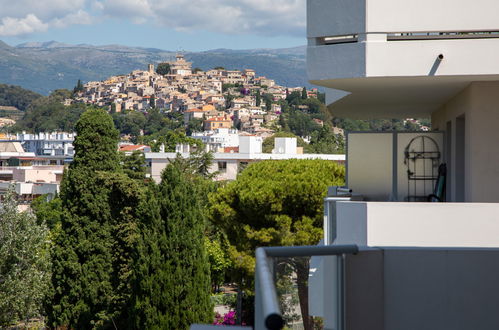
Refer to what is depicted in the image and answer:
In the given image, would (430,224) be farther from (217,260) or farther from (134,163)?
(134,163)

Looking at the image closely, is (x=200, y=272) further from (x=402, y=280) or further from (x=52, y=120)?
Result: (x=52, y=120)

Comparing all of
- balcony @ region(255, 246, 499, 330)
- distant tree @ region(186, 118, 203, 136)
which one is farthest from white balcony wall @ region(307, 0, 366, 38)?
distant tree @ region(186, 118, 203, 136)

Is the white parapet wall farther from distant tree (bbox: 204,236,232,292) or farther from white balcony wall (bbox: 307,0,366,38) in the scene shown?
distant tree (bbox: 204,236,232,292)

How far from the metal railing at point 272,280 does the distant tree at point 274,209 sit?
19566 millimetres

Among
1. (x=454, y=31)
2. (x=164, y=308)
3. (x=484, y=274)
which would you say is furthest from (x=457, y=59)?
(x=164, y=308)

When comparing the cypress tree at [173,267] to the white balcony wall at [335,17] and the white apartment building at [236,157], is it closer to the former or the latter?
the white balcony wall at [335,17]

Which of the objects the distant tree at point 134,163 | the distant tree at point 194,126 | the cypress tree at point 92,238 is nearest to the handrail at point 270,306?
the cypress tree at point 92,238

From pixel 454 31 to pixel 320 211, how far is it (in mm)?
17897

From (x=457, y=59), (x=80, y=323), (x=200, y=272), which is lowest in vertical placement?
(x=80, y=323)

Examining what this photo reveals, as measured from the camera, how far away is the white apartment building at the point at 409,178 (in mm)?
4891

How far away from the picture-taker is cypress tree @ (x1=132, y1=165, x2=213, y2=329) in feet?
72.3

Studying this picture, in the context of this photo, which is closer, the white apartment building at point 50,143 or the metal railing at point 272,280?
the metal railing at point 272,280

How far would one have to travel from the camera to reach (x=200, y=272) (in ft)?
74.2

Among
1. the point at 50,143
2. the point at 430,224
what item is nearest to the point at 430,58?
the point at 430,224
